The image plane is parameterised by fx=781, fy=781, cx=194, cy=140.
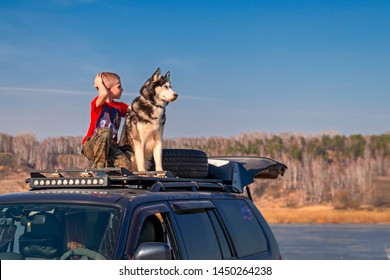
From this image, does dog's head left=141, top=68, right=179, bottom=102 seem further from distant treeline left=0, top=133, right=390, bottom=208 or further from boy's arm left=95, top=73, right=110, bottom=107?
distant treeline left=0, top=133, right=390, bottom=208

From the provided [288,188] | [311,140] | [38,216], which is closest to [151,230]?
[38,216]

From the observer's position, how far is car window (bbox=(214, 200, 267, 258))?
625cm

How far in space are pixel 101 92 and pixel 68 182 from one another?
2797 mm

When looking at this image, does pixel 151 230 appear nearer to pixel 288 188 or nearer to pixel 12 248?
pixel 12 248

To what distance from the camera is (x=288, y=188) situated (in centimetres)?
9100

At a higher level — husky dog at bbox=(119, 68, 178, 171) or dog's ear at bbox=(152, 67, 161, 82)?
A: dog's ear at bbox=(152, 67, 161, 82)

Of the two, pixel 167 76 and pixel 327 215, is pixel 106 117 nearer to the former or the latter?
pixel 167 76

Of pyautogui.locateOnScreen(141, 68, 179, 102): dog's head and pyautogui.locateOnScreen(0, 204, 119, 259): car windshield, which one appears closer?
pyautogui.locateOnScreen(0, 204, 119, 259): car windshield

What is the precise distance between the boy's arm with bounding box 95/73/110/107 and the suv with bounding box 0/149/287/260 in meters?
1.82

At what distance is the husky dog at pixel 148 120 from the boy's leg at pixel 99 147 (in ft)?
2.76

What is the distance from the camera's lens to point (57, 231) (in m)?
5.17

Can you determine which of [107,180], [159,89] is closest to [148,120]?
[159,89]

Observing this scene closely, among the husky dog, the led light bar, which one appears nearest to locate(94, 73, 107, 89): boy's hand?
the husky dog
